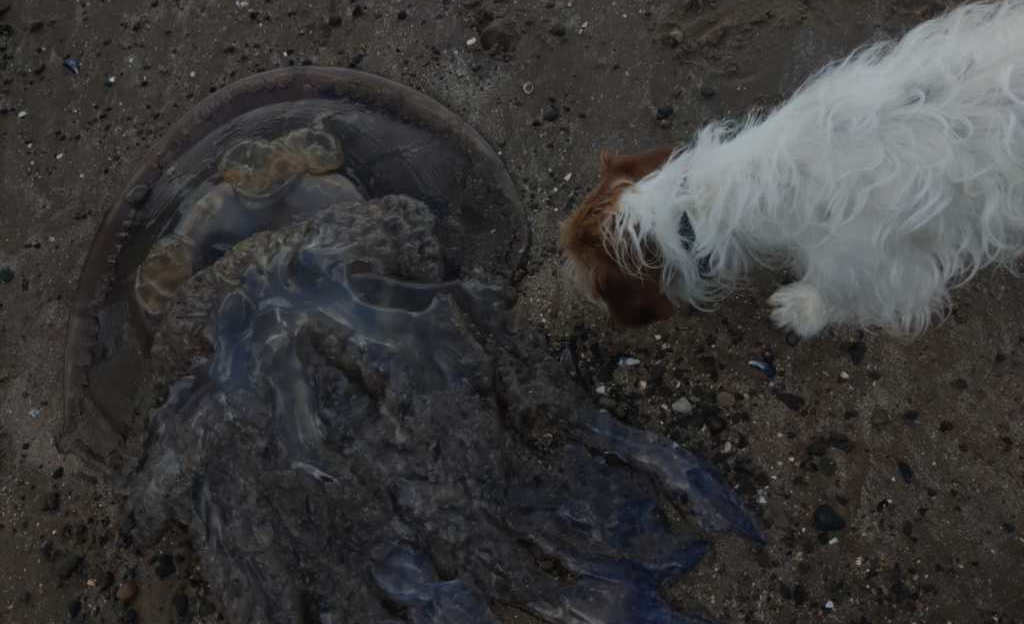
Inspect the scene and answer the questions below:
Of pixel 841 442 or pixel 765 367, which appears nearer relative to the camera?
pixel 841 442

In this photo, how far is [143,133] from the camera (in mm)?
3625

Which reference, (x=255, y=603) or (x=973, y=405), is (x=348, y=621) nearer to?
(x=255, y=603)

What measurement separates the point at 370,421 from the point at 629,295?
36.5 inches

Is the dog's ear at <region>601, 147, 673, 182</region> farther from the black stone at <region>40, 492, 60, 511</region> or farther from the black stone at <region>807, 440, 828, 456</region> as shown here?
the black stone at <region>40, 492, 60, 511</region>

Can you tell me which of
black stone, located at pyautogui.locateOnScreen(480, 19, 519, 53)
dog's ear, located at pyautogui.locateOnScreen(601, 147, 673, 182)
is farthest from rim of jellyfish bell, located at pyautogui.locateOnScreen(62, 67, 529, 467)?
dog's ear, located at pyautogui.locateOnScreen(601, 147, 673, 182)

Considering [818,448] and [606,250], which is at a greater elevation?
[606,250]

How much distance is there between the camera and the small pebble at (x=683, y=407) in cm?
299

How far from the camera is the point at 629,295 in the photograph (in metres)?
2.54

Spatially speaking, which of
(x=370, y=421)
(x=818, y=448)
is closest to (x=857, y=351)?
(x=818, y=448)

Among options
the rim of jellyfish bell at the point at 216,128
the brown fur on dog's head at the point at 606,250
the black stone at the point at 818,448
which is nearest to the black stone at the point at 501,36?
the rim of jellyfish bell at the point at 216,128

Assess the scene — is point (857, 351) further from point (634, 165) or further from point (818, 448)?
point (634, 165)

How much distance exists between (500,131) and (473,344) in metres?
1.04

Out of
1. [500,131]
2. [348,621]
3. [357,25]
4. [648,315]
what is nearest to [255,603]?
[348,621]

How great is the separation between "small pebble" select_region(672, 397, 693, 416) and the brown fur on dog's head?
0.54m
